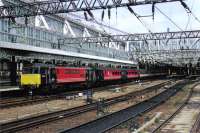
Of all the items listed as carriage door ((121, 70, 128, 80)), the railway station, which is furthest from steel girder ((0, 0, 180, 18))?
carriage door ((121, 70, 128, 80))

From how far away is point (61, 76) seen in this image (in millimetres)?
38656

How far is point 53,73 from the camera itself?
36719 millimetres

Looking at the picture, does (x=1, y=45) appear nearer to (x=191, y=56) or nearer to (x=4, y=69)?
(x=4, y=69)

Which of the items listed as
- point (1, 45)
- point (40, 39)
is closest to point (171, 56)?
point (40, 39)

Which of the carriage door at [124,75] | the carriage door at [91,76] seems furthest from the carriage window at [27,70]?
the carriage door at [124,75]

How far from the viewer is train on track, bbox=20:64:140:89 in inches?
1357

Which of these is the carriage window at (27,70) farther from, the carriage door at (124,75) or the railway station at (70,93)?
the carriage door at (124,75)

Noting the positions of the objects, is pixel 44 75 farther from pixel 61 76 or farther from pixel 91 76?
pixel 91 76

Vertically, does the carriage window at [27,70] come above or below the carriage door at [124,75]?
above

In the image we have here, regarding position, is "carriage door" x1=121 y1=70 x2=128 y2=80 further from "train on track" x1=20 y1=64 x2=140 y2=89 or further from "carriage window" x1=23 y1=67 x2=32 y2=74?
"carriage window" x1=23 y1=67 x2=32 y2=74

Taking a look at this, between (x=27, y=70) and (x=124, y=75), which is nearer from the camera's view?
(x=27, y=70)

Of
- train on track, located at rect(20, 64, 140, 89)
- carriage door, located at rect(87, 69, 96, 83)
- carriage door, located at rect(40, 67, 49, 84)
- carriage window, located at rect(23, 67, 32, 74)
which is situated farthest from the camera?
carriage door, located at rect(87, 69, 96, 83)

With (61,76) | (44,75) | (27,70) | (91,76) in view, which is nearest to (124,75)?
(91,76)

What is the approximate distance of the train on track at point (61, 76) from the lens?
34.5m
